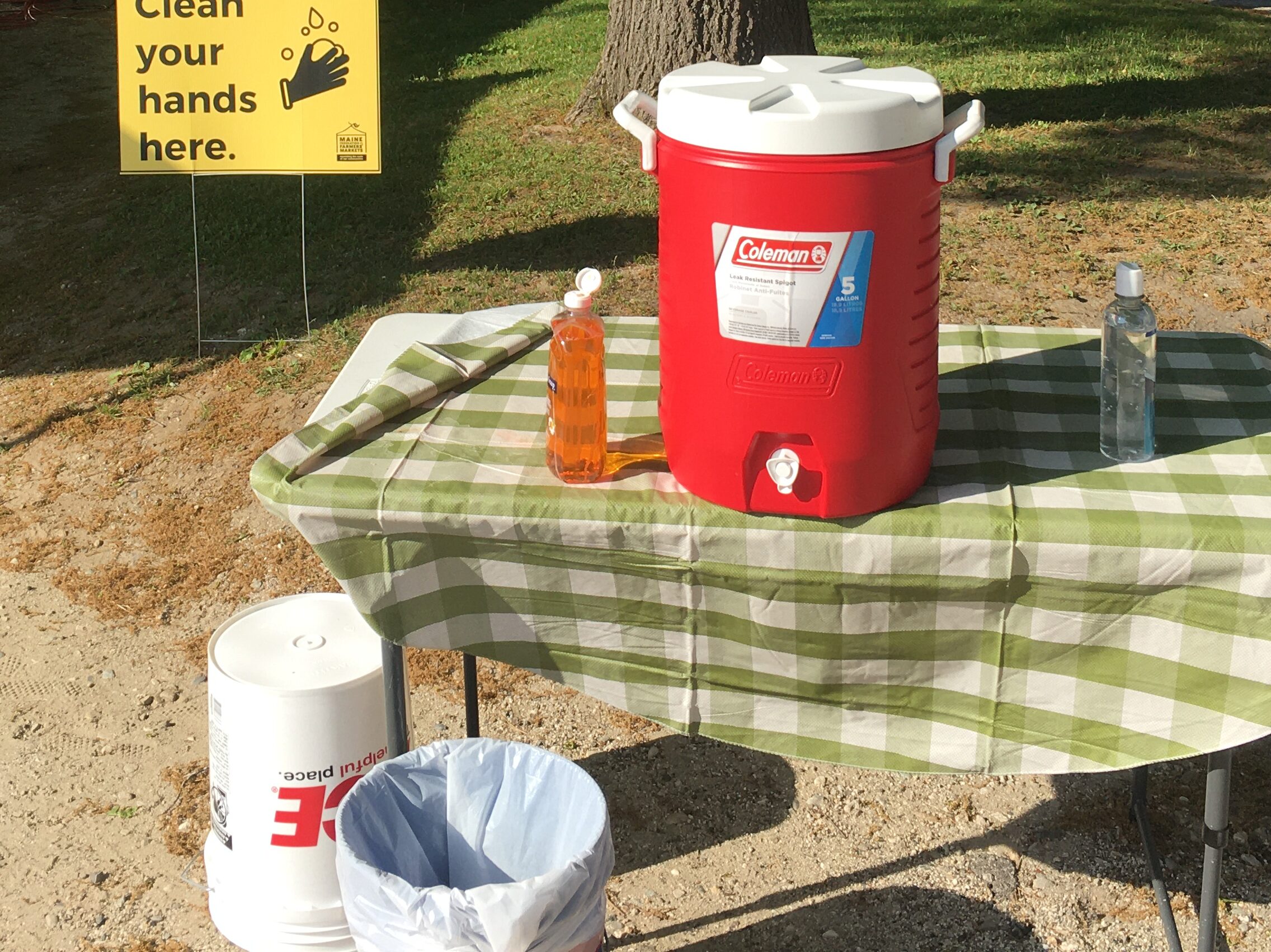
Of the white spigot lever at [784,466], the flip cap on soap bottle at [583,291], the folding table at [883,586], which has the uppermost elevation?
the flip cap on soap bottle at [583,291]

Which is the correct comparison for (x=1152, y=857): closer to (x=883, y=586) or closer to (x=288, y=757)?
(x=883, y=586)

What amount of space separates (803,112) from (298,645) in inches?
51.5

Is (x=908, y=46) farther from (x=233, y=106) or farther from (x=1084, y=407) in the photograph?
(x=1084, y=407)

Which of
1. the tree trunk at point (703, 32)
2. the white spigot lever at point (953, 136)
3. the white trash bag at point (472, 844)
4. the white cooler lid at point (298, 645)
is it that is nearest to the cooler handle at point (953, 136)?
the white spigot lever at point (953, 136)

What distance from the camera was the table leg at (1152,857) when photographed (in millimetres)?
2357

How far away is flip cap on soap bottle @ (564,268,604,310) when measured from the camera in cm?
189

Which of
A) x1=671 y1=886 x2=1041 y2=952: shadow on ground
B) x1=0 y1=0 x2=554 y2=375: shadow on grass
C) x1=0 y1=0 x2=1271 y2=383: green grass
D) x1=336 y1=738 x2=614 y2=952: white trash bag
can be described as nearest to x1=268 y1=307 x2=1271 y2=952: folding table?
x1=336 y1=738 x2=614 y2=952: white trash bag

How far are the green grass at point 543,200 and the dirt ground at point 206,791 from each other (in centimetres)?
44

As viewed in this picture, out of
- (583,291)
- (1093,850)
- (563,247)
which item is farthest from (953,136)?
(563,247)

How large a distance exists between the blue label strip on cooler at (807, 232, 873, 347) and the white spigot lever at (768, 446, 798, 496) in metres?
0.15

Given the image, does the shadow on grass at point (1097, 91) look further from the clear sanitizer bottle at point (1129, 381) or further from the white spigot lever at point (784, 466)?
the white spigot lever at point (784, 466)

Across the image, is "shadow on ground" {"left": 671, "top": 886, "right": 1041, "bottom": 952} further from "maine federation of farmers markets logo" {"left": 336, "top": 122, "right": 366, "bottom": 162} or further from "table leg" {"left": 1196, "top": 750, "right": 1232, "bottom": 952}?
"maine federation of farmers markets logo" {"left": 336, "top": 122, "right": 366, "bottom": 162}

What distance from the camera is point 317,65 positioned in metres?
4.62

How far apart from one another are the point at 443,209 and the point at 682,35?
1.50 meters
